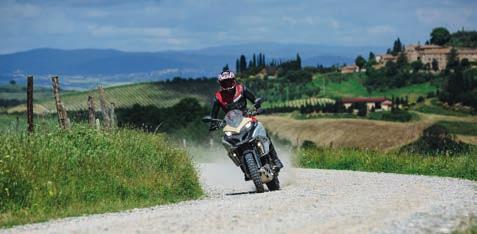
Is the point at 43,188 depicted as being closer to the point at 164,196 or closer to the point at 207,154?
the point at 164,196

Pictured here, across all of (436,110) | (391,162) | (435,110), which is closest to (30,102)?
(391,162)

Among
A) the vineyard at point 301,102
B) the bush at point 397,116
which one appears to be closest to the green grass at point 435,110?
the bush at point 397,116

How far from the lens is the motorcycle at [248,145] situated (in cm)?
1605

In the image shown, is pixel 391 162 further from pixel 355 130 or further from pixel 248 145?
pixel 355 130

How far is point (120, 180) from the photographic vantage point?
48.8 ft

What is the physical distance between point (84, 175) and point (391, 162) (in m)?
12.3

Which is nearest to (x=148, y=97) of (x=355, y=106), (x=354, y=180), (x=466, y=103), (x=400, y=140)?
(x=355, y=106)

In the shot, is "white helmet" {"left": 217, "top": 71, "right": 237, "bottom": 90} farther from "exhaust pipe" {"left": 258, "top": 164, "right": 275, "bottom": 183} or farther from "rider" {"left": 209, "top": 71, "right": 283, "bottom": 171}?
"exhaust pipe" {"left": 258, "top": 164, "right": 275, "bottom": 183}

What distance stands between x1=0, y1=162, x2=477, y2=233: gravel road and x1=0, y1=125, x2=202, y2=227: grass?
1170 mm

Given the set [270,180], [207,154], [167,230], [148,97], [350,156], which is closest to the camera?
[167,230]

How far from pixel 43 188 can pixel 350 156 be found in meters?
15.2

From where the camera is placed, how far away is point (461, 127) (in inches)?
5266

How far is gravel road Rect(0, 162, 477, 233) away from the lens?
9992 millimetres

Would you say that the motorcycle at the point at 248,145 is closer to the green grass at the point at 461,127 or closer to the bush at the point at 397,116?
the green grass at the point at 461,127
